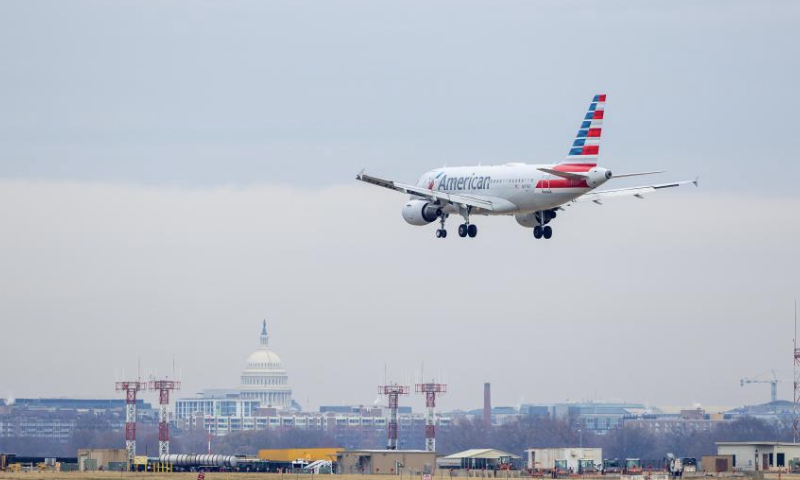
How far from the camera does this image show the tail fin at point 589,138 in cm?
14488

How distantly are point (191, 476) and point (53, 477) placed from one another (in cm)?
1250

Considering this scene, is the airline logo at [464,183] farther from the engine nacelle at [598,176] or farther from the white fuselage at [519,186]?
the engine nacelle at [598,176]

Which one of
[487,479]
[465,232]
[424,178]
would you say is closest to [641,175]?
[465,232]

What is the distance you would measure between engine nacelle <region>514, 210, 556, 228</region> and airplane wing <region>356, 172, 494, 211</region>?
12.9 feet

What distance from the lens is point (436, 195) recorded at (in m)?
152

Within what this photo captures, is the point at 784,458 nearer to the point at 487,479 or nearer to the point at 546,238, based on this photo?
the point at 487,479

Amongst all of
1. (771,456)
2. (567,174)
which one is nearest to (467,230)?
(567,174)

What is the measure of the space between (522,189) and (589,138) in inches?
262

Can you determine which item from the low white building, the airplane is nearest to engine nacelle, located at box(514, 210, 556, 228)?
the airplane

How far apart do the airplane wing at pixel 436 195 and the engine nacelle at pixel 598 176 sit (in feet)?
32.3

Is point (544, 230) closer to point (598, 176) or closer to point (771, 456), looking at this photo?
point (598, 176)

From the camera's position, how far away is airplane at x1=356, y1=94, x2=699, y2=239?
144m

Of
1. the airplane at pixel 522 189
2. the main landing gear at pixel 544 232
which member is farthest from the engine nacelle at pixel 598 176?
the main landing gear at pixel 544 232

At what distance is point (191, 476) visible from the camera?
552ft
